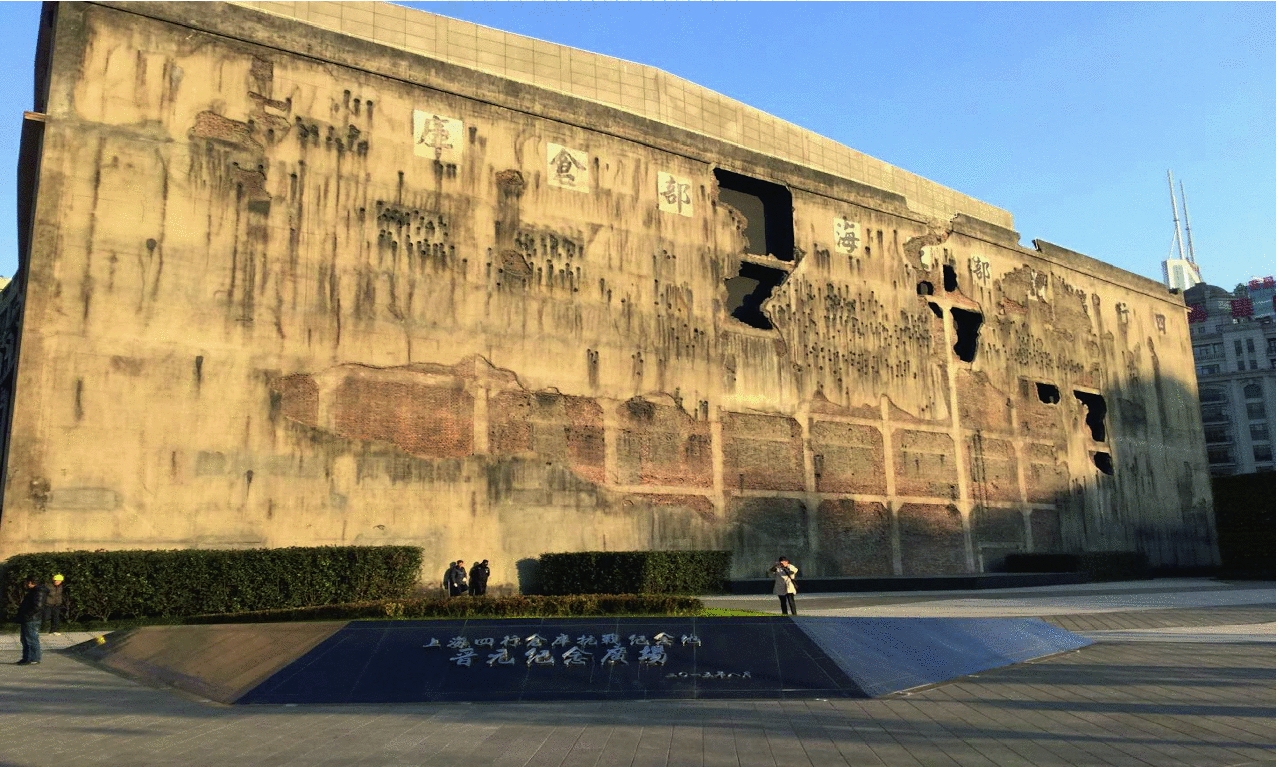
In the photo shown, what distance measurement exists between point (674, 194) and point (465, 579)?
11.5 meters

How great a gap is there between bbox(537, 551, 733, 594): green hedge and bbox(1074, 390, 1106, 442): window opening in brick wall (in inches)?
791

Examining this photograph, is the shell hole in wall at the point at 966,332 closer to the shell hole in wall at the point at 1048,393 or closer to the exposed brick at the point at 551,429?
the shell hole in wall at the point at 1048,393

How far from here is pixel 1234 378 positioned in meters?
78.4

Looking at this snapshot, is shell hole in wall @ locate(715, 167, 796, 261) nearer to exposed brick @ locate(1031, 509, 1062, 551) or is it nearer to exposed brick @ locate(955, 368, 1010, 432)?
exposed brick @ locate(955, 368, 1010, 432)

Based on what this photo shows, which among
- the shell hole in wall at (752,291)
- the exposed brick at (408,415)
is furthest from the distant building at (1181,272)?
the exposed brick at (408,415)

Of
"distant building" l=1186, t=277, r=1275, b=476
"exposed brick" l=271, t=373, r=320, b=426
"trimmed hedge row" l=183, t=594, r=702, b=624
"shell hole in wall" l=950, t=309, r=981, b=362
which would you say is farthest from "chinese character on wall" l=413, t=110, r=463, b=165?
"distant building" l=1186, t=277, r=1275, b=476

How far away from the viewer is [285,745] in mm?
6930

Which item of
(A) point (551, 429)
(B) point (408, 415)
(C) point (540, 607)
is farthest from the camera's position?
(A) point (551, 429)

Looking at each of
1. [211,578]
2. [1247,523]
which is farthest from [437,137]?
[1247,523]

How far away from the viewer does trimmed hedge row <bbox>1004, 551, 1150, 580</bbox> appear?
28.5 m

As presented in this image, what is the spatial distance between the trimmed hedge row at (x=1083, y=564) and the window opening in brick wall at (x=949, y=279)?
28.4 ft

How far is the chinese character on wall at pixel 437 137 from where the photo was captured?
828 inches

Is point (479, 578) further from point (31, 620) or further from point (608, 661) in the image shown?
point (608, 661)

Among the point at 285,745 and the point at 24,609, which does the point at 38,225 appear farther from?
the point at 285,745
